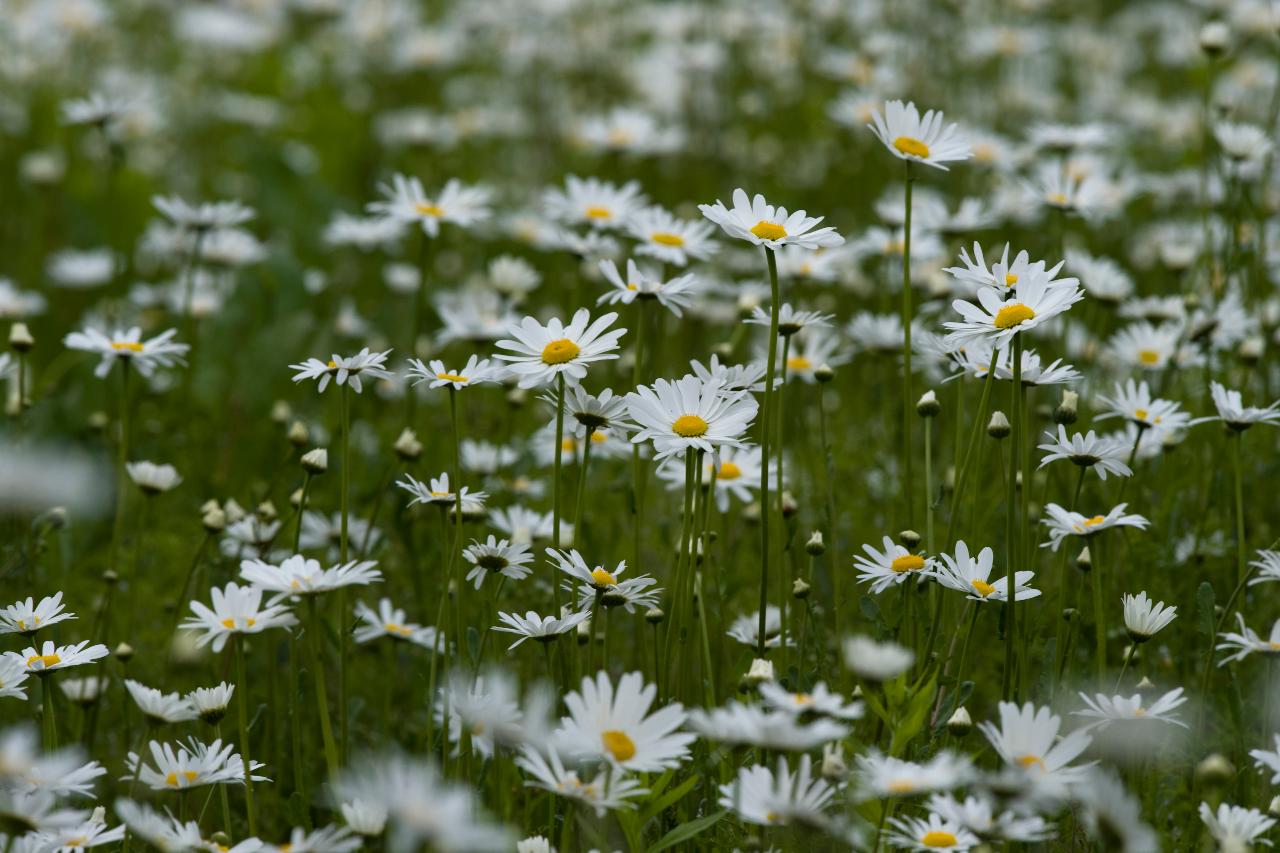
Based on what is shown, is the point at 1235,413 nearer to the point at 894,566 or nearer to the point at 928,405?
the point at 928,405

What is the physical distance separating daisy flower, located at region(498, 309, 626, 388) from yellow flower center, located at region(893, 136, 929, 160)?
1.83ft

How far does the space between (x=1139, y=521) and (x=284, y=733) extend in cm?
142

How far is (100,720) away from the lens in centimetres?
243

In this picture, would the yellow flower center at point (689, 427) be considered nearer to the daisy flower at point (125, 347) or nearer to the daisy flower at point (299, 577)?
the daisy flower at point (299, 577)

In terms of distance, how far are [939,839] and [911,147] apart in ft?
3.49

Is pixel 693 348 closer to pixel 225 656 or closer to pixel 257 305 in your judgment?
pixel 257 305

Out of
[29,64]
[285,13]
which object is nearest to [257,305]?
[29,64]

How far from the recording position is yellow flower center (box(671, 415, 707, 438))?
1.79 m

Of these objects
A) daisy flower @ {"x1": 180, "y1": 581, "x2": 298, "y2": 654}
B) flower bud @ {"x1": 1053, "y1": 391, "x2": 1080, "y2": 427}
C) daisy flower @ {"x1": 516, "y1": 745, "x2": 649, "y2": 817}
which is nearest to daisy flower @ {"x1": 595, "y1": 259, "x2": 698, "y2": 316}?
flower bud @ {"x1": 1053, "y1": 391, "x2": 1080, "y2": 427}

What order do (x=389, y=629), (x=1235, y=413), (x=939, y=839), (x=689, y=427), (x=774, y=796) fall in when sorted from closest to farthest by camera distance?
(x=774, y=796) → (x=939, y=839) → (x=689, y=427) → (x=1235, y=413) → (x=389, y=629)

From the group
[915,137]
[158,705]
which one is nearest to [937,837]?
[158,705]

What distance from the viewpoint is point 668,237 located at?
2.54m

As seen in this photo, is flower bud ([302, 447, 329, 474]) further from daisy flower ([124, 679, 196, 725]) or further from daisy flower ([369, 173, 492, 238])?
daisy flower ([369, 173, 492, 238])

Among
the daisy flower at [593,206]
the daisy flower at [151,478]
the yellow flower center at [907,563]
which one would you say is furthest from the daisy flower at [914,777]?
the daisy flower at [593,206]
